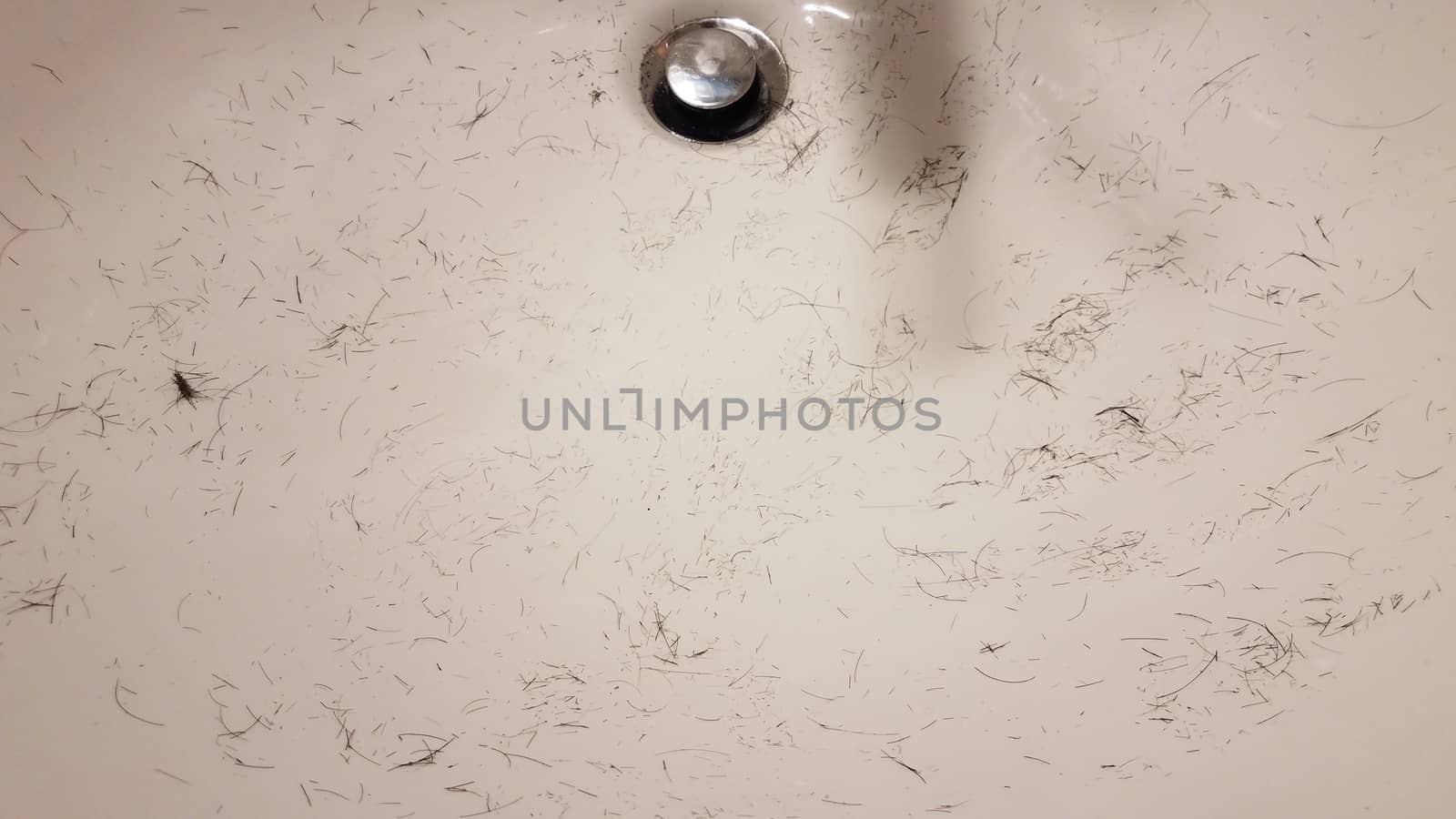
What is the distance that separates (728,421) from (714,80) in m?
0.23

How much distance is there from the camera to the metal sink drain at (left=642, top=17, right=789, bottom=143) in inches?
23.7

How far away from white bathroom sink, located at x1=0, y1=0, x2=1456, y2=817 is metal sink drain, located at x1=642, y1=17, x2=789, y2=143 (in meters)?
0.02

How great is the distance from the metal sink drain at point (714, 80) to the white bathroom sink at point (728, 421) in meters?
0.02

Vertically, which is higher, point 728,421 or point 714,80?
point 714,80

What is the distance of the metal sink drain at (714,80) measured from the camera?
0.60 metres

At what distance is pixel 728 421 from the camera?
1.94 feet

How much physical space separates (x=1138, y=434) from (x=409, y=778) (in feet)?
1.65

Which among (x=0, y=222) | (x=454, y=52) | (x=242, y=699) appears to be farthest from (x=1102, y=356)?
(x=0, y=222)

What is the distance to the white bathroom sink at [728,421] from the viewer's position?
0.55m

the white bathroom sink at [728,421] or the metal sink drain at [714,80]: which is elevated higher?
the metal sink drain at [714,80]

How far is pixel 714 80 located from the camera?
601 millimetres

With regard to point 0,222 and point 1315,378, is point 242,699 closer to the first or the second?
point 0,222

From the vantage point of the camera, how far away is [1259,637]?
0.56 meters

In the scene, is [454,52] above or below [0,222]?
Result: above
